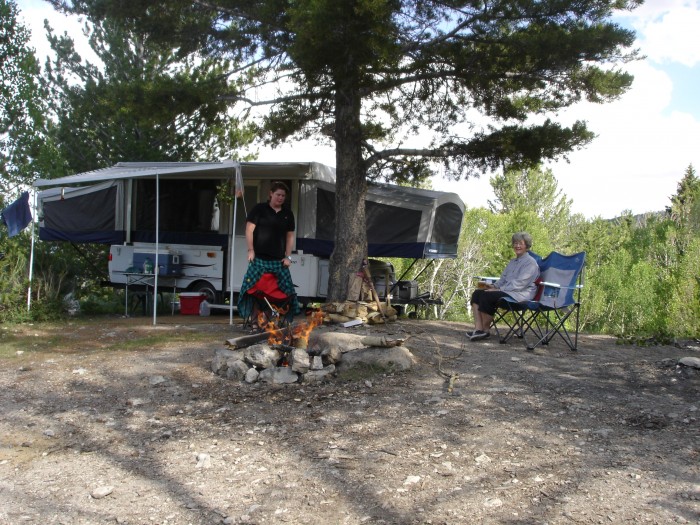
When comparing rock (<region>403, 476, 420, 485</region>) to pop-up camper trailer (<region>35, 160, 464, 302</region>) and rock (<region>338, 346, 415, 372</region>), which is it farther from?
pop-up camper trailer (<region>35, 160, 464, 302</region>)

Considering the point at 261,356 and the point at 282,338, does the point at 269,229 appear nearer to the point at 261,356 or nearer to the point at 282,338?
the point at 282,338

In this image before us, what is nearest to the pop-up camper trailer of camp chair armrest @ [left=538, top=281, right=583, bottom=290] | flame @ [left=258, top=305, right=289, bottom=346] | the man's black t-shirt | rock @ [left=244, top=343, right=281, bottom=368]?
the man's black t-shirt

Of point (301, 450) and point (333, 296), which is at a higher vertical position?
point (333, 296)

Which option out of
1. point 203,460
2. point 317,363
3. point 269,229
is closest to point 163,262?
point 269,229

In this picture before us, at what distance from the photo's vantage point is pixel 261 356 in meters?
5.50

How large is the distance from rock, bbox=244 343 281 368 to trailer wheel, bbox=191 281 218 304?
18.5ft

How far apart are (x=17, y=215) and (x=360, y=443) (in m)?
8.43

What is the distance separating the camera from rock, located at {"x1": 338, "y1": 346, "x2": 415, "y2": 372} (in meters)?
5.43

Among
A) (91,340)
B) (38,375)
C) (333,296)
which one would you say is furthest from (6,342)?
(333,296)

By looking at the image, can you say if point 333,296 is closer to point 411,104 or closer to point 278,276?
point 278,276

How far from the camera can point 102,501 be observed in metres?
3.29

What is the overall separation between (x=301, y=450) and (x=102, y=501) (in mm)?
1069

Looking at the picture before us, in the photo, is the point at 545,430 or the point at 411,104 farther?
the point at 411,104

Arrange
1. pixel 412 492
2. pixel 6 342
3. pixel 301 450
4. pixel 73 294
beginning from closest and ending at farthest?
1. pixel 412 492
2. pixel 301 450
3. pixel 6 342
4. pixel 73 294
